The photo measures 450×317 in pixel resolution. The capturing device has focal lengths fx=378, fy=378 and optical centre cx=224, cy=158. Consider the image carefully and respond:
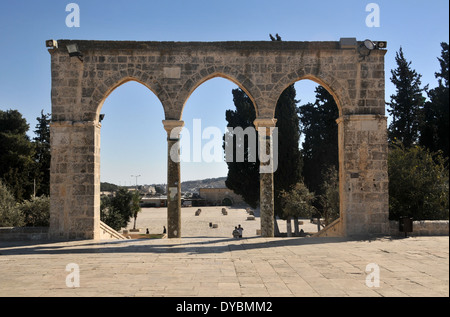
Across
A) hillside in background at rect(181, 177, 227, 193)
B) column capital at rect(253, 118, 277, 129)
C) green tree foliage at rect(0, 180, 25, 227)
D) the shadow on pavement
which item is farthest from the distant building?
hillside in background at rect(181, 177, 227, 193)

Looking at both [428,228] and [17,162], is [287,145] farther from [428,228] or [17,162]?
[17,162]

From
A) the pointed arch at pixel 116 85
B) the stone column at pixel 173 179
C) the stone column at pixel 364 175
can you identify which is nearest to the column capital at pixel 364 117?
the stone column at pixel 364 175

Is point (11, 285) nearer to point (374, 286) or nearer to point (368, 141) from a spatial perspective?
point (374, 286)

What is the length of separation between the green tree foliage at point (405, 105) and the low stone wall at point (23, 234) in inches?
730

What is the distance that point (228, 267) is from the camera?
576 centimetres

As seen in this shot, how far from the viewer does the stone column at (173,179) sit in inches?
349

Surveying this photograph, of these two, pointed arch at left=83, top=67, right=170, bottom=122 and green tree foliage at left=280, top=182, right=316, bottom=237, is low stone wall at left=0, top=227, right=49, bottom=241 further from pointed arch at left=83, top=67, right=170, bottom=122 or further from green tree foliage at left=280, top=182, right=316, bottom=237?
green tree foliage at left=280, top=182, right=316, bottom=237

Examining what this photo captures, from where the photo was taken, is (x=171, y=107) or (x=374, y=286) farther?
(x=171, y=107)

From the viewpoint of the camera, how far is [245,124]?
20938 millimetres

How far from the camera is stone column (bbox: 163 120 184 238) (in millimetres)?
8875

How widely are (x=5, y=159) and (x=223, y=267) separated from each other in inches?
851

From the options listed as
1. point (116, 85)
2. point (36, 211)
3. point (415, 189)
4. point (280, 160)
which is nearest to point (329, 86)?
point (415, 189)

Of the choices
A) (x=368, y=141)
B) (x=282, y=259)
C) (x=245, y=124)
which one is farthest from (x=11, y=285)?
(x=245, y=124)

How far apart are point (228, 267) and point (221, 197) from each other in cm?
3631
